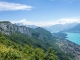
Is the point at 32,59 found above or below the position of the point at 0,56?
below

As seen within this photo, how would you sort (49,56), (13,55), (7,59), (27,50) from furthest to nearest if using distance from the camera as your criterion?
A: (27,50)
(49,56)
(13,55)
(7,59)

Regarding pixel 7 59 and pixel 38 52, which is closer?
pixel 7 59

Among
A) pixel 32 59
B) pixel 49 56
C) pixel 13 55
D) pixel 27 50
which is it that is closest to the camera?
pixel 13 55

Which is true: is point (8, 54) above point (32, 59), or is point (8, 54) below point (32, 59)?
above

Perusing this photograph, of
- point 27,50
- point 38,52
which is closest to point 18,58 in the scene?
point 38,52

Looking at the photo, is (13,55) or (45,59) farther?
(45,59)

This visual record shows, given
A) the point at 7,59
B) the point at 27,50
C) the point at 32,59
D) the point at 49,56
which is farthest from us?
the point at 27,50

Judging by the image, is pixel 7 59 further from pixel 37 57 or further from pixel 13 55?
pixel 37 57

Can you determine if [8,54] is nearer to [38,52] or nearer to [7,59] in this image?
[7,59]

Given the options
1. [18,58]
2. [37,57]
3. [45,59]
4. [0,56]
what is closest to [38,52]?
[37,57]
